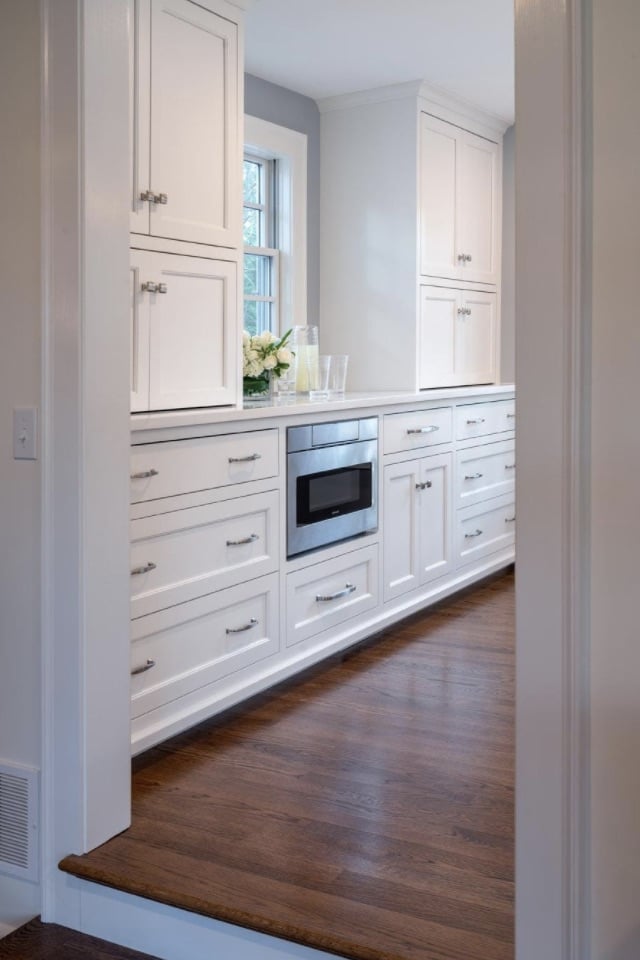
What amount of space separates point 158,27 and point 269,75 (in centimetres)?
136

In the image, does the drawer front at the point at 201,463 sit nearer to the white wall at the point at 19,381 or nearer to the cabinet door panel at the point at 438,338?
the white wall at the point at 19,381

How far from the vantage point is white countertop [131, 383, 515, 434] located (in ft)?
9.35

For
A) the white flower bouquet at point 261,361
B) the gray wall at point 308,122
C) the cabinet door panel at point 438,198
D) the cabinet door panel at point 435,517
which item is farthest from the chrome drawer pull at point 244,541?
the cabinet door panel at point 438,198

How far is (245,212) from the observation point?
4.63 meters

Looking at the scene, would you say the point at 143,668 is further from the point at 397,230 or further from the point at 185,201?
the point at 397,230

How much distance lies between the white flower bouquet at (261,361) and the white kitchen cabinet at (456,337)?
1113 millimetres

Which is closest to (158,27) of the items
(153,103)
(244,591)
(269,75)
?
(153,103)

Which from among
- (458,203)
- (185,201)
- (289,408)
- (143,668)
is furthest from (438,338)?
(143,668)

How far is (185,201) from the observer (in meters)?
3.35

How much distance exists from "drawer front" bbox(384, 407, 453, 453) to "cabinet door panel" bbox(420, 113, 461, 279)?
74 centimetres

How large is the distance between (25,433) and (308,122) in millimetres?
3081

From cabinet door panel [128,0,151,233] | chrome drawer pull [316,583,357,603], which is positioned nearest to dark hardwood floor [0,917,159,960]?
chrome drawer pull [316,583,357,603]

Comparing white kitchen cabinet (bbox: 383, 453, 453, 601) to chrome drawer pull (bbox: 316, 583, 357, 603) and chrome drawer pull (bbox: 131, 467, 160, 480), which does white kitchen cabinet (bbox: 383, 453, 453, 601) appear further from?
chrome drawer pull (bbox: 131, 467, 160, 480)

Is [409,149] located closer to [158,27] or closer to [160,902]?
[158,27]
